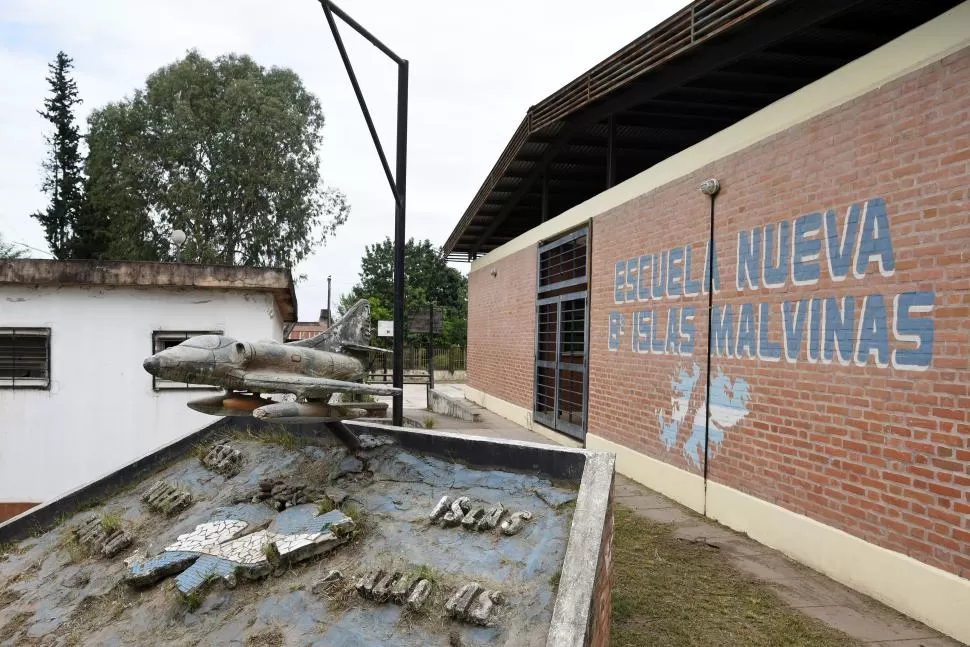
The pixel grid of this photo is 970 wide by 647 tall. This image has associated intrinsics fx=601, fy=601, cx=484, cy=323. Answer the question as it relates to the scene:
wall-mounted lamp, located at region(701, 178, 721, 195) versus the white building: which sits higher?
wall-mounted lamp, located at region(701, 178, 721, 195)

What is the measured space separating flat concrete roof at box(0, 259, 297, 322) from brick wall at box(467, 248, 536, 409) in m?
5.80

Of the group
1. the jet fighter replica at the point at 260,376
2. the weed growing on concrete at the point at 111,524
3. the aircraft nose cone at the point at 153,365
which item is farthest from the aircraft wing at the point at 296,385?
the weed growing on concrete at the point at 111,524

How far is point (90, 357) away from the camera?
10.3 meters

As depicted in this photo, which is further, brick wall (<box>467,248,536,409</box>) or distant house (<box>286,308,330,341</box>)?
distant house (<box>286,308,330,341</box>)

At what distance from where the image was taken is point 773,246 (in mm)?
6121

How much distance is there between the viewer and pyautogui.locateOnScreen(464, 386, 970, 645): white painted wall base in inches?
163

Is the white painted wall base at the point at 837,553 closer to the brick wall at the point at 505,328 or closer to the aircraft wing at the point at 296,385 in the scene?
the aircraft wing at the point at 296,385

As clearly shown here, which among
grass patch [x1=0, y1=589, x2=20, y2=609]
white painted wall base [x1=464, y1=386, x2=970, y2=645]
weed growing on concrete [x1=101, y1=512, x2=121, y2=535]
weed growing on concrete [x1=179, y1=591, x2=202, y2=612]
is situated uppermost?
white painted wall base [x1=464, y1=386, x2=970, y2=645]

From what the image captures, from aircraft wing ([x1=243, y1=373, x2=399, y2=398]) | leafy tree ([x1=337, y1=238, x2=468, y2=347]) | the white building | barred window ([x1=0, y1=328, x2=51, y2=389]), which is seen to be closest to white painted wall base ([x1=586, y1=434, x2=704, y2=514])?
aircraft wing ([x1=243, y1=373, x2=399, y2=398])

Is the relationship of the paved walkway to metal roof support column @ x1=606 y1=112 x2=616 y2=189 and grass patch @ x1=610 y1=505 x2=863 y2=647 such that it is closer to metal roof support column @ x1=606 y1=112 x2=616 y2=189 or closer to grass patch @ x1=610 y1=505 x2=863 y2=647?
grass patch @ x1=610 y1=505 x2=863 y2=647

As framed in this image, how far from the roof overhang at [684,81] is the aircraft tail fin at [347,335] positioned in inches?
187

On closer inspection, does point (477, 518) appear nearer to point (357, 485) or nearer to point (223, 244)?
point (357, 485)

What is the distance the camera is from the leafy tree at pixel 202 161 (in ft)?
90.7

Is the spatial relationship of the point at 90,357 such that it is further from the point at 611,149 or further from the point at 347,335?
the point at 611,149
